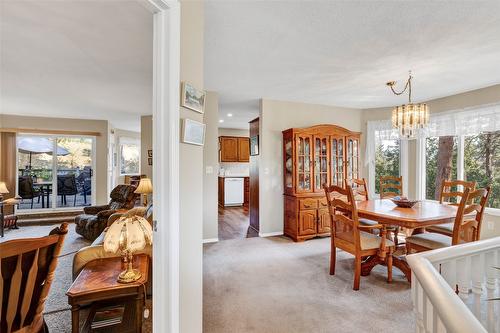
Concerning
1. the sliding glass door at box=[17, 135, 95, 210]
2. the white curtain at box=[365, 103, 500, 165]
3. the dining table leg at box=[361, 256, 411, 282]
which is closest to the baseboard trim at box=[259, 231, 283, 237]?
the dining table leg at box=[361, 256, 411, 282]

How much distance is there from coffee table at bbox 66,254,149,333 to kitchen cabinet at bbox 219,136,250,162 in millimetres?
5677

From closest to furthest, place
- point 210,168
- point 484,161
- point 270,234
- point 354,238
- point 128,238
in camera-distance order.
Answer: point 128,238 < point 354,238 < point 484,161 < point 210,168 < point 270,234

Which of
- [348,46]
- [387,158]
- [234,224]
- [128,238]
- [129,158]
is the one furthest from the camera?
[129,158]

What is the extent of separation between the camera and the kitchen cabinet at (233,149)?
7496 mm

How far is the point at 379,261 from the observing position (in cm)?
288

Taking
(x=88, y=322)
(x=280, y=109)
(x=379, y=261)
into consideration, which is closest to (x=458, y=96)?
(x=280, y=109)

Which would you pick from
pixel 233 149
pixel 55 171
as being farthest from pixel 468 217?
pixel 55 171

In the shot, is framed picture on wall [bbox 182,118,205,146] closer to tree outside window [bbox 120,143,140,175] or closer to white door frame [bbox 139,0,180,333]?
white door frame [bbox 139,0,180,333]

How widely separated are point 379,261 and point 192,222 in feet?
7.85

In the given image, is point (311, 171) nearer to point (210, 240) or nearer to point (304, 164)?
point (304, 164)

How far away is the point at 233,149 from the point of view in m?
7.62

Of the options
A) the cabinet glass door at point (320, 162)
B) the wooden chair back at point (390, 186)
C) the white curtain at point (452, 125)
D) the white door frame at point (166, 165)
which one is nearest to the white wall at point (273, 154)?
the cabinet glass door at point (320, 162)

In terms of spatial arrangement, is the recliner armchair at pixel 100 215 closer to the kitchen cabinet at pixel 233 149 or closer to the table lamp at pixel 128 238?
the table lamp at pixel 128 238

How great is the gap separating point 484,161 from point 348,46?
125 inches
